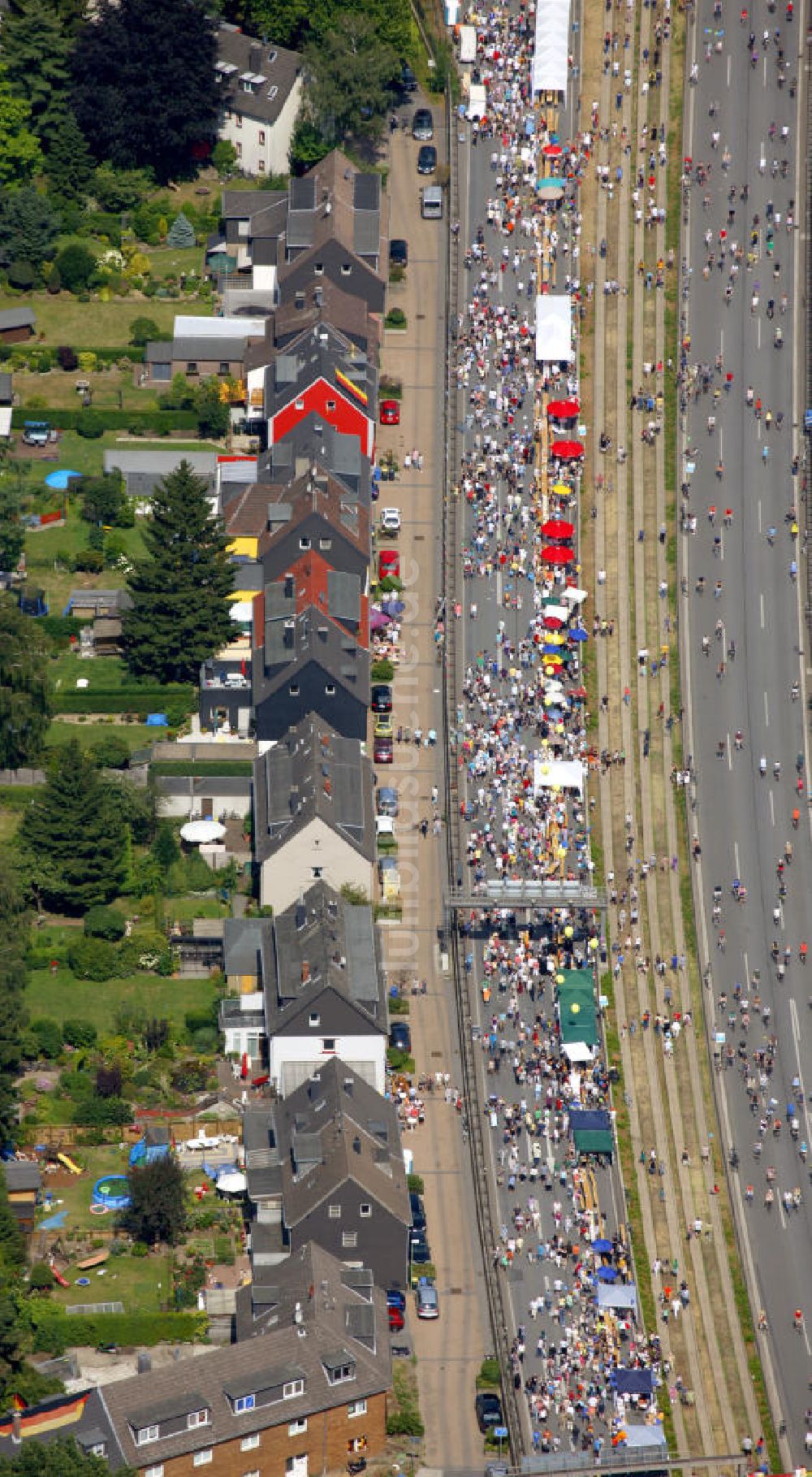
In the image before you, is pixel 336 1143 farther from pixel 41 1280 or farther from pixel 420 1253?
pixel 41 1280

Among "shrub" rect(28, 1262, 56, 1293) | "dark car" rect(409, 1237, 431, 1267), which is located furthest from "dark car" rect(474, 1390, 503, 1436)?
"shrub" rect(28, 1262, 56, 1293)

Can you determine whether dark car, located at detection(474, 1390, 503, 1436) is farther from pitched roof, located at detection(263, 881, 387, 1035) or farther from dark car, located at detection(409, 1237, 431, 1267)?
pitched roof, located at detection(263, 881, 387, 1035)

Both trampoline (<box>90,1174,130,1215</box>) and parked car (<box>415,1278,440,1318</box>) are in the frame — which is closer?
parked car (<box>415,1278,440,1318</box>)

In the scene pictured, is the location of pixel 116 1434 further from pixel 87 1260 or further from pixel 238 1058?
pixel 238 1058

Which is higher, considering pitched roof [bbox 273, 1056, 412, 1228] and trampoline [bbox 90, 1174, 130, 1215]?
pitched roof [bbox 273, 1056, 412, 1228]

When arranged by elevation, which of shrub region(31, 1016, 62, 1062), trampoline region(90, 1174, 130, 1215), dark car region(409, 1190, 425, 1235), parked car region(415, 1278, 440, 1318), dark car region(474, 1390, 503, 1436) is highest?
shrub region(31, 1016, 62, 1062)

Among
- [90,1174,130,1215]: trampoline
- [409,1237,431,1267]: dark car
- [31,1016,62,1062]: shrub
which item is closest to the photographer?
[409,1237,431,1267]: dark car
